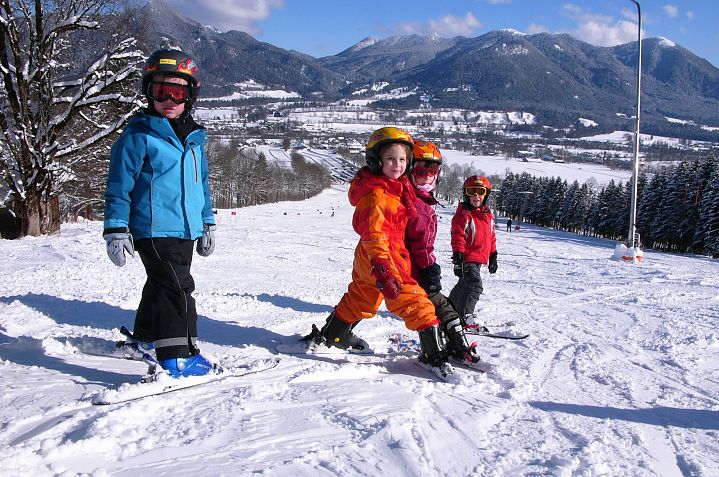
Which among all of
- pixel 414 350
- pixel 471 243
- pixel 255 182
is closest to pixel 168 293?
pixel 414 350

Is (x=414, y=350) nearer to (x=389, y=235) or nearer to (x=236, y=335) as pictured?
(x=389, y=235)

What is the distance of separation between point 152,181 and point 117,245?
1.55ft

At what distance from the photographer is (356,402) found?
9.69 feet

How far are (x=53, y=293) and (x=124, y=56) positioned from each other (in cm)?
922

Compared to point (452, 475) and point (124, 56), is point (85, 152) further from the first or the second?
point (452, 475)

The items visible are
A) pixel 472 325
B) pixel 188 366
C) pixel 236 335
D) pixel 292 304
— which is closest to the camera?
pixel 188 366

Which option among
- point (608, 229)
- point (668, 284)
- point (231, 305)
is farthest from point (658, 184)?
point (231, 305)

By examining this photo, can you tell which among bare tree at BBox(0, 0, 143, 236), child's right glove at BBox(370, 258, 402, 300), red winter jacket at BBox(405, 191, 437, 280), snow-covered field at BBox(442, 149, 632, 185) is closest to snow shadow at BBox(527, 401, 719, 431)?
child's right glove at BBox(370, 258, 402, 300)

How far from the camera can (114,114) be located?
15.1m

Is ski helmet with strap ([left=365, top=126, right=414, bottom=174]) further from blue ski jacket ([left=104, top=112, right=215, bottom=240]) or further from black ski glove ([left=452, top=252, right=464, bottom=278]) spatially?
black ski glove ([left=452, top=252, right=464, bottom=278])

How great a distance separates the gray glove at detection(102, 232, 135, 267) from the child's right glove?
166 centimetres

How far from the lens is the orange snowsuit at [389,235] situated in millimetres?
3627

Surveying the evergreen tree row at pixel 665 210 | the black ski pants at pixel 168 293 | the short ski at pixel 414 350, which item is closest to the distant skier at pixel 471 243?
the short ski at pixel 414 350

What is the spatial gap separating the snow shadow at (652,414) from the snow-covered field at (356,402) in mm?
14
